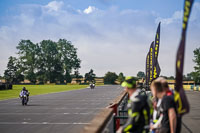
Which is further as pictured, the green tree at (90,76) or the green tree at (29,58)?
the green tree at (90,76)

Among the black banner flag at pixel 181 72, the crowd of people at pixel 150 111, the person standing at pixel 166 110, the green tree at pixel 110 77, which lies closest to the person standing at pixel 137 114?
the crowd of people at pixel 150 111

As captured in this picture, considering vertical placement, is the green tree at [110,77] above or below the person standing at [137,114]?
above

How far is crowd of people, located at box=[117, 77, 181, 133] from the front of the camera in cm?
340

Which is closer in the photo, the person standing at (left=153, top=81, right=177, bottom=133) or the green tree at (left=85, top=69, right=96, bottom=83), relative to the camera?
the person standing at (left=153, top=81, right=177, bottom=133)

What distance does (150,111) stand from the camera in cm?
355

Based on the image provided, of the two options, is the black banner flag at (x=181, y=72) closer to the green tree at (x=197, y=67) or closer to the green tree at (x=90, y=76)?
the green tree at (x=197, y=67)

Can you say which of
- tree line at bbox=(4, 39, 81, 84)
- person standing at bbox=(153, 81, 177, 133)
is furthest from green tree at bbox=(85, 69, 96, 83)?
person standing at bbox=(153, 81, 177, 133)

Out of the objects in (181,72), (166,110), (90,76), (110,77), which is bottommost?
(166,110)

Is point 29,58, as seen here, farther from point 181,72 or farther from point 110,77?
point 181,72

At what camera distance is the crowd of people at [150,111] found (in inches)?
134

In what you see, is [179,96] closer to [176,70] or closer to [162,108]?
[176,70]

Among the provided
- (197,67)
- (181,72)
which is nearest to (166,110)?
(181,72)

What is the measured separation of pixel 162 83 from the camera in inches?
165

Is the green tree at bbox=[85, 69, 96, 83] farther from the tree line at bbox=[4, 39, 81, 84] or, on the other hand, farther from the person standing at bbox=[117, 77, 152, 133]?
the person standing at bbox=[117, 77, 152, 133]
